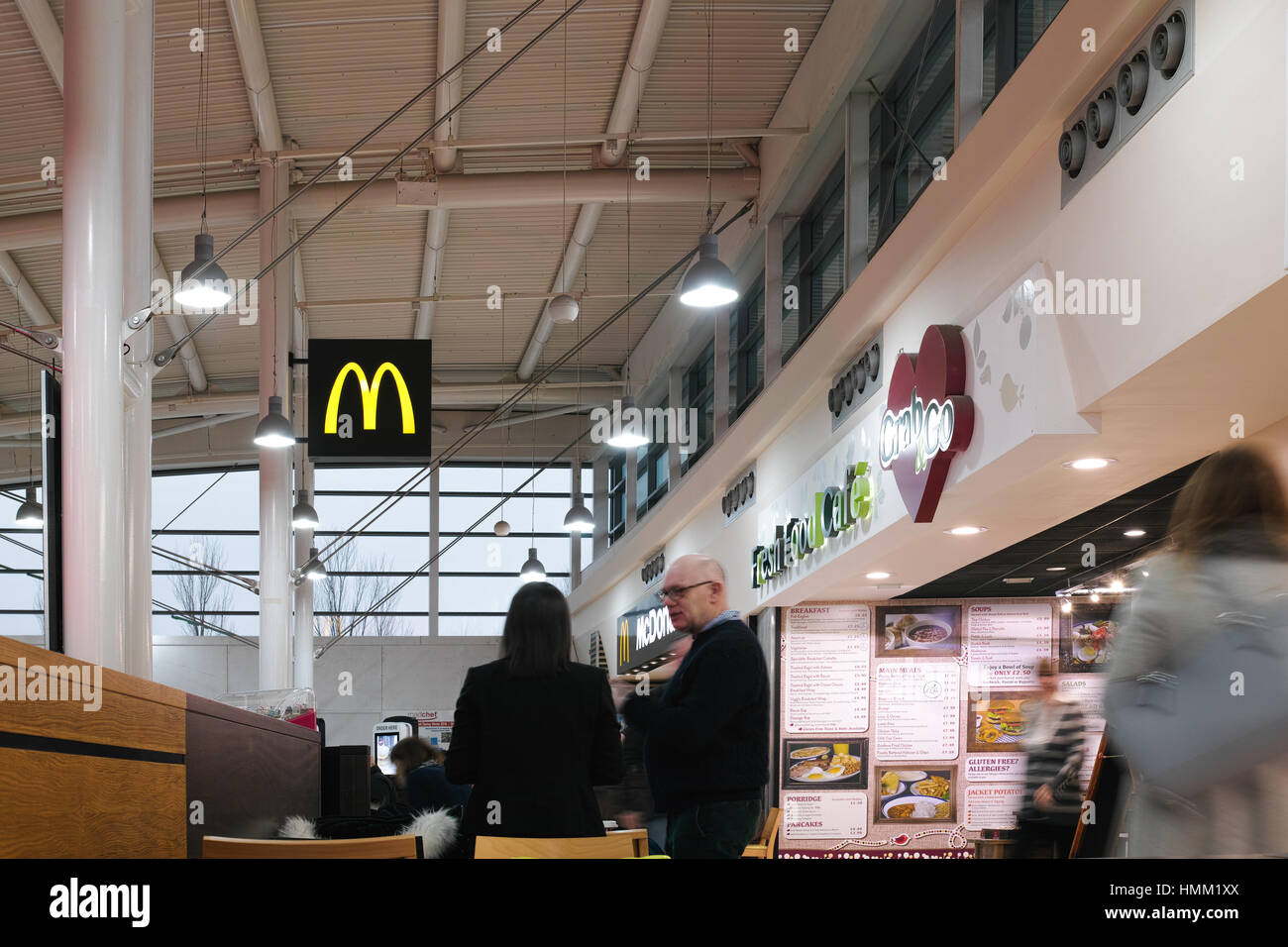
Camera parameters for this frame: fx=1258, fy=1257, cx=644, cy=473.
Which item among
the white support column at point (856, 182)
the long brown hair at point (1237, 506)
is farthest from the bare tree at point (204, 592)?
the long brown hair at point (1237, 506)

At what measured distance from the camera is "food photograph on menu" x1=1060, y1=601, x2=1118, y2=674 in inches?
376

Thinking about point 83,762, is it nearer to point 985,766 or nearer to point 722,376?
point 985,766

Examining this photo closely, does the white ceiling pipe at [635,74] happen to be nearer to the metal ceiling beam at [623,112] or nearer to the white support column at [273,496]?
the metal ceiling beam at [623,112]

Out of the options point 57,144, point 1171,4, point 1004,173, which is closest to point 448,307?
A: point 57,144

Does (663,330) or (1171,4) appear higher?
(663,330)

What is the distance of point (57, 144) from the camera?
1053 cm

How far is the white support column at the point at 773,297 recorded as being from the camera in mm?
10828

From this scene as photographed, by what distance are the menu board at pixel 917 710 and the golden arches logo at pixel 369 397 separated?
14.0 feet

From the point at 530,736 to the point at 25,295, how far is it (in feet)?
42.7

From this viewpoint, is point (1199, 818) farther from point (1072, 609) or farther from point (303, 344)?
point (303, 344)

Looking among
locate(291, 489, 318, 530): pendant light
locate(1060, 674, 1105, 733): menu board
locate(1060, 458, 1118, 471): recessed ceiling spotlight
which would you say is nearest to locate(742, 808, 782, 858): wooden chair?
locate(1060, 458, 1118, 471): recessed ceiling spotlight

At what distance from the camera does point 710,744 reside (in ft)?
9.69

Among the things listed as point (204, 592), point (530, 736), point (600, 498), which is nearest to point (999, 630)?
point (530, 736)
